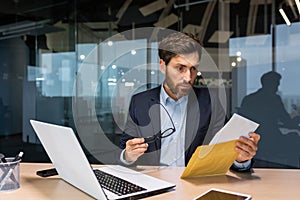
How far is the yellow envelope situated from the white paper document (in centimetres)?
2

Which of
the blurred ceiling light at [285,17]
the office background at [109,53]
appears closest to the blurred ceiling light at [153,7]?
the office background at [109,53]

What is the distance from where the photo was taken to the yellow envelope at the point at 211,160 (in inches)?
38.4

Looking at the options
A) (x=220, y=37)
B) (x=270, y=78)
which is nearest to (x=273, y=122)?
(x=270, y=78)

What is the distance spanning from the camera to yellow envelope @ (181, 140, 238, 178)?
975 millimetres

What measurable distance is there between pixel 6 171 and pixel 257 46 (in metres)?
3.12

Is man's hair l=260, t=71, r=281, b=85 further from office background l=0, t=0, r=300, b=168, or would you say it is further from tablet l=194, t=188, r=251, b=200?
tablet l=194, t=188, r=251, b=200

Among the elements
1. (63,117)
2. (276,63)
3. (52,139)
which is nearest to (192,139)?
(52,139)

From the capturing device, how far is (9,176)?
97 centimetres

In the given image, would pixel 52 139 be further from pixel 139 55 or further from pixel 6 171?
pixel 139 55

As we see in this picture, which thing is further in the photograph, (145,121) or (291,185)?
(145,121)

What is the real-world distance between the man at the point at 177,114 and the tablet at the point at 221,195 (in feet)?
1.29

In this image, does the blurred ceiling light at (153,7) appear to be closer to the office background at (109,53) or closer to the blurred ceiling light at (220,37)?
the office background at (109,53)

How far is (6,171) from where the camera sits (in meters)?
0.97

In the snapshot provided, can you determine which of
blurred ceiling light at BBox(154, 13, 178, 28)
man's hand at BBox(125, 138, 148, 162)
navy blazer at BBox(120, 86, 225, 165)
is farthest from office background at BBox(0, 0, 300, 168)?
man's hand at BBox(125, 138, 148, 162)
